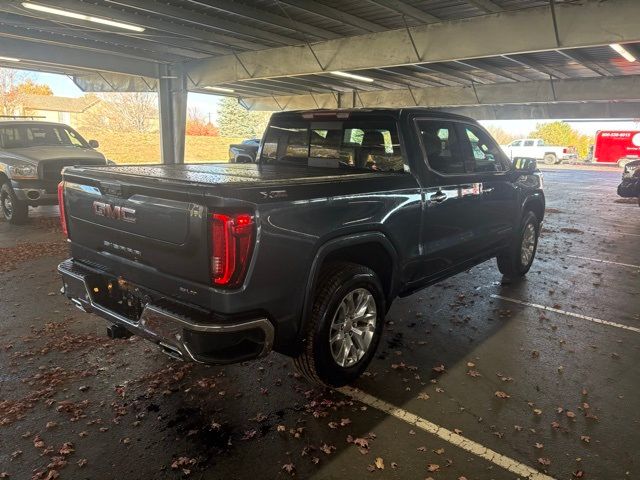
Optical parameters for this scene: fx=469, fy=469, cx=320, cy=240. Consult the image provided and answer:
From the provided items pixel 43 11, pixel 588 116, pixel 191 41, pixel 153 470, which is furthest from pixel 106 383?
pixel 588 116

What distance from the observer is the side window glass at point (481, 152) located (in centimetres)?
483

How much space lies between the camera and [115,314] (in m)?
3.14

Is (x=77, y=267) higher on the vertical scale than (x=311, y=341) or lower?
higher

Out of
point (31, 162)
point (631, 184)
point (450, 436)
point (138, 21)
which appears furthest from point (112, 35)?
point (631, 184)

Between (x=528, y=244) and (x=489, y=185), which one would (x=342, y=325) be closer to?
(x=489, y=185)

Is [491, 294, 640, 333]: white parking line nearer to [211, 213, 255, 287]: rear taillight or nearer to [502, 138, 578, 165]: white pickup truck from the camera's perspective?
[211, 213, 255, 287]: rear taillight

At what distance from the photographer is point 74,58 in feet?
51.1

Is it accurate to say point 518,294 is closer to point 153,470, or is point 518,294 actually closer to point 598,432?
point 598,432

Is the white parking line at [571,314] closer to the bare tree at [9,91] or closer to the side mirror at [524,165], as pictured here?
the side mirror at [524,165]

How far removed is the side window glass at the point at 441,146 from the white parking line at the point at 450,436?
2063 millimetres

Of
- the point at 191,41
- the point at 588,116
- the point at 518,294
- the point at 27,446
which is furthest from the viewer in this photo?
the point at 588,116

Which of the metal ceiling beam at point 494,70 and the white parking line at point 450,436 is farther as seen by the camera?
the metal ceiling beam at point 494,70

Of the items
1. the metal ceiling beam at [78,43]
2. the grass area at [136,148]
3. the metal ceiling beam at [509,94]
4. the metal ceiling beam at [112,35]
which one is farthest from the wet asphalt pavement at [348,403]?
the grass area at [136,148]

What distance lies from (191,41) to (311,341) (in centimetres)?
1341
